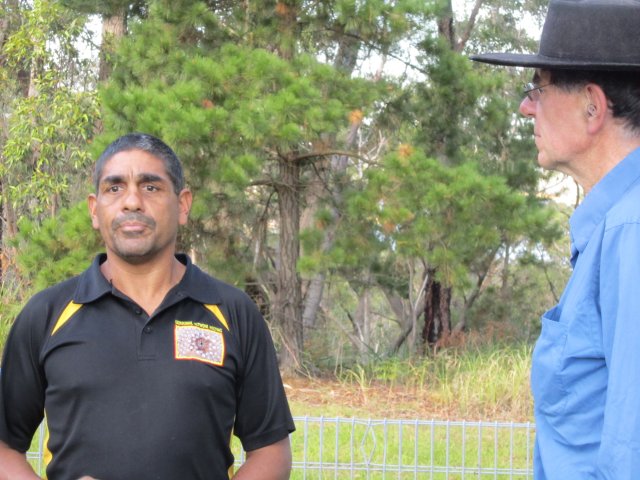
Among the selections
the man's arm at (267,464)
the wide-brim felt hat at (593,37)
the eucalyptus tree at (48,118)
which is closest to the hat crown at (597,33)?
the wide-brim felt hat at (593,37)

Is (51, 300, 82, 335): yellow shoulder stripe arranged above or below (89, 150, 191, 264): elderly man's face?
below

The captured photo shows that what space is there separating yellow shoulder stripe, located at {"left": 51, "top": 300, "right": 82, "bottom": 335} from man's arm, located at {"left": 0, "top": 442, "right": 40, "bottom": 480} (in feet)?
1.19

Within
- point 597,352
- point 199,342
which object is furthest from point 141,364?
point 597,352

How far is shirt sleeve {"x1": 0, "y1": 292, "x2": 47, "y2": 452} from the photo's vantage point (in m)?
2.61

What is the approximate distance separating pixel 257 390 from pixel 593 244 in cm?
111

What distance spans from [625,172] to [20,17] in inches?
599

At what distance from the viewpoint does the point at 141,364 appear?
2.55 metres

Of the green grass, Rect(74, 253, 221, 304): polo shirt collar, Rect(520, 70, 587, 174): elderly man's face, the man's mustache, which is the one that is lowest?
the green grass

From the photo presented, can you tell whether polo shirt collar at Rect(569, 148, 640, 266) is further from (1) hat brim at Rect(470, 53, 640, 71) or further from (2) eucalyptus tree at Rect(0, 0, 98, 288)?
(2) eucalyptus tree at Rect(0, 0, 98, 288)

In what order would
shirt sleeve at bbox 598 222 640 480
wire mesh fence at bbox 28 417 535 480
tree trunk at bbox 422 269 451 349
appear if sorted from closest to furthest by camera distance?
shirt sleeve at bbox 598 222 640 480
wire mesh fence at bbox 28 417 535 480
tree trunk at bbox 422 269 451 349

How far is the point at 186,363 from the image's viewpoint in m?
2.56

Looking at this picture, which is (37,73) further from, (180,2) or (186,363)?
(186,363)

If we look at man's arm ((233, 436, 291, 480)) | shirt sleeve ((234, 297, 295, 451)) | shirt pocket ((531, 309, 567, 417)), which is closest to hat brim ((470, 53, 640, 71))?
shirt pocket ((531, 309, 567, 417))

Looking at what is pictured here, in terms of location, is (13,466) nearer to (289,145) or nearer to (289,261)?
(289,145)
